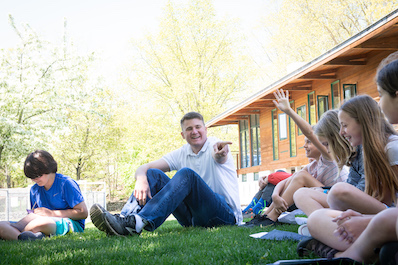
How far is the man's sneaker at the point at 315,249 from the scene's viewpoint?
2574 mm

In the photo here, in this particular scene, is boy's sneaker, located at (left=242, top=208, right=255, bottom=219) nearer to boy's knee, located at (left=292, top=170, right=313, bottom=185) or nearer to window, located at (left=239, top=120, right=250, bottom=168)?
boy's knee, located at (left=292, top=170, right=313, bottom=185)

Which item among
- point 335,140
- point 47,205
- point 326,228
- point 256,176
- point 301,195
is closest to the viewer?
point 326,228

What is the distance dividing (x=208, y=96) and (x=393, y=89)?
3040 centimetres

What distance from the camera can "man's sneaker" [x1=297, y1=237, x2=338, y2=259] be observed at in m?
2.57

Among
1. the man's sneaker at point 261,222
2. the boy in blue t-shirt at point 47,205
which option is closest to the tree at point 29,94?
the boy in blue t-shirt at point 47,205

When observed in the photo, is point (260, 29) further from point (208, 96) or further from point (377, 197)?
point (377, 197)

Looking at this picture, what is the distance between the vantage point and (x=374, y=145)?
294 centimetres

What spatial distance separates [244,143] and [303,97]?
353 inches

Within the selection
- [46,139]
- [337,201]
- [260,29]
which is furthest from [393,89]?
[260,29]

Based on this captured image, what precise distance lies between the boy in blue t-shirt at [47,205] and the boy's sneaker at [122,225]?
1.09 metres

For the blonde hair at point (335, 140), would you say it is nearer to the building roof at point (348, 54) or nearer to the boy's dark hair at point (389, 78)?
the boy's dark hair at point (389, 78)

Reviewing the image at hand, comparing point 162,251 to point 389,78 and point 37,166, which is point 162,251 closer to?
point 389,78

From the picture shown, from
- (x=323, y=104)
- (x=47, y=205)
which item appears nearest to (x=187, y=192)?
(x=47, y=205)

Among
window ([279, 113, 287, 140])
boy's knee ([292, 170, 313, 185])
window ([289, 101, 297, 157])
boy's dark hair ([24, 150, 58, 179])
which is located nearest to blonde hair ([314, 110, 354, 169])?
boy's knee ([292, 170, 313, 185])
